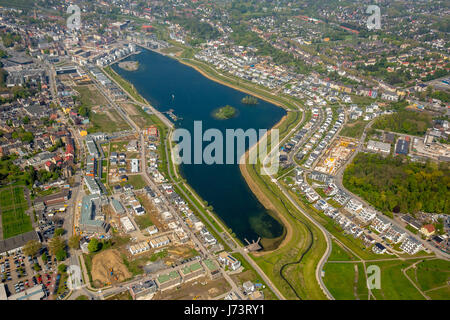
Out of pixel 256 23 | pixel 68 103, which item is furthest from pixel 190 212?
pixel 256 23

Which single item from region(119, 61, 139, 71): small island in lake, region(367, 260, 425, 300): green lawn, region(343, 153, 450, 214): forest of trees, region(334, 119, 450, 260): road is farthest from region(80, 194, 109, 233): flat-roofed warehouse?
region(119, 61, 139, 71): small island in lake

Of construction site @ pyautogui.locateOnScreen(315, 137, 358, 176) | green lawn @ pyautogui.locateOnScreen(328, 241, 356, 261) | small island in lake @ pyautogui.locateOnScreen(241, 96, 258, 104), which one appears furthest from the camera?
small island in lake @ pyautogui.locateOnScreen(241, 96, 258, 104)

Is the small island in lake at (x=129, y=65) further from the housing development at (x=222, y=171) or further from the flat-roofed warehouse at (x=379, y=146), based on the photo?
the flat-roofed warehouse at (x=379, y=146)

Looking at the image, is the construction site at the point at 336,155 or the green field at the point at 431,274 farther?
the construction site at the point at 336,155

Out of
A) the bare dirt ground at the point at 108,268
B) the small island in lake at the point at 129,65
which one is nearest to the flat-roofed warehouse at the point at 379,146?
the bare dirt ground at the point at 108,268

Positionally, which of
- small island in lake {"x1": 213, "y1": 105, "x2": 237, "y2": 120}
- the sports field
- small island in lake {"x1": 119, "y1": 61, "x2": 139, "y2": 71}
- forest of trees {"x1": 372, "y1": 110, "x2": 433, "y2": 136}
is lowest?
the sports field

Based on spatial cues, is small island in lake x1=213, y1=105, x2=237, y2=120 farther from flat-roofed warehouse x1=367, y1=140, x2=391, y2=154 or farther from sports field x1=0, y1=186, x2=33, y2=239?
sports field x1=0, y1=186, x2=33, y2=239

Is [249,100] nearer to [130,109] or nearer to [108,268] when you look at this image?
[130,109]
